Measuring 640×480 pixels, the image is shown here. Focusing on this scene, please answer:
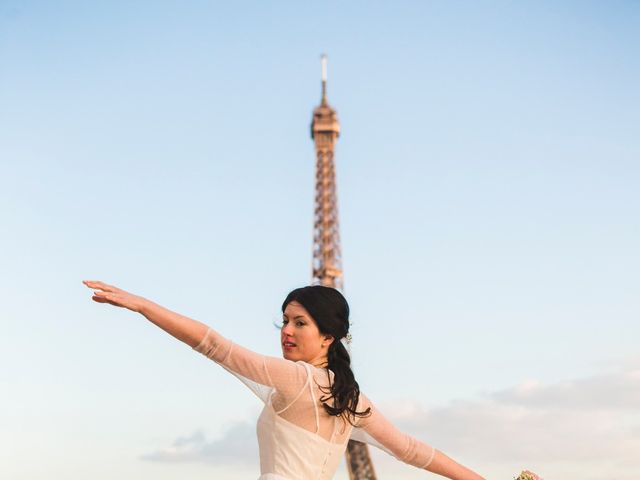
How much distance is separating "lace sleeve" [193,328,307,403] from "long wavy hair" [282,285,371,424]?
0.57 feet

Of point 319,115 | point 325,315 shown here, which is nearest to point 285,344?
point 325,315

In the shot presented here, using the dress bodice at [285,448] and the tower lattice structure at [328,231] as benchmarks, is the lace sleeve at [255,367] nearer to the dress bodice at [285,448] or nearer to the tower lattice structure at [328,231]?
the dress bodice at [285,448]

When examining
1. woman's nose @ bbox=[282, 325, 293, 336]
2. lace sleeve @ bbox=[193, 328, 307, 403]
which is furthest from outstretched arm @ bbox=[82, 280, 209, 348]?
woman's nose @ bbox=[282, 325, 293, 336]

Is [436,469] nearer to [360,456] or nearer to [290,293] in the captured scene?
[290,293]

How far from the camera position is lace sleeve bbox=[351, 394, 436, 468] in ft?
13.6

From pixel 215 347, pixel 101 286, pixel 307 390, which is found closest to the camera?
pixel 101 286

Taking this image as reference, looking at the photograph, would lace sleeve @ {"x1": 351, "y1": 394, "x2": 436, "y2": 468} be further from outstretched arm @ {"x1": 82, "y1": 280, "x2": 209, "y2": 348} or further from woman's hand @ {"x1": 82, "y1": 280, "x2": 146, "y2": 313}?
woman's hand @ {"x1": 82, "y1": 280, "x2": 146, "y2": 313}

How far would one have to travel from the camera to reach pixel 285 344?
391cm

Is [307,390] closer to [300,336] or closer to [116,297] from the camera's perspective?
[300,336]

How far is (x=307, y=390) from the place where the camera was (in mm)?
3744

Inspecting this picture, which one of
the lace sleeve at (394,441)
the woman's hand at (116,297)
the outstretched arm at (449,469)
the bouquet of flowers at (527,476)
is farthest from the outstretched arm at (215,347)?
the bouquet of flowers at (527,476)

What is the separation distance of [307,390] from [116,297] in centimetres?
87

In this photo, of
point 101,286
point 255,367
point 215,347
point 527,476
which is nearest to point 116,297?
point 101,286

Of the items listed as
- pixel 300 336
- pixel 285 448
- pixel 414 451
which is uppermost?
pixel 300 336
